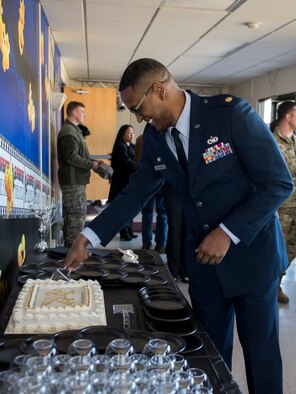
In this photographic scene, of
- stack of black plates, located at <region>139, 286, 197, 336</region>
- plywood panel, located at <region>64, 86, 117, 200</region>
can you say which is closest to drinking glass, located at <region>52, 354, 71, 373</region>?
stack of black plates, located at <region>139, 286, 197, 336</region>

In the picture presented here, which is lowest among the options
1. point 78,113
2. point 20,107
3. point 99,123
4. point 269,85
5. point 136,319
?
point 136,319

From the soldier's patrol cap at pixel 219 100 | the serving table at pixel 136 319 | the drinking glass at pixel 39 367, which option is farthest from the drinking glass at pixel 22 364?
the soldier's patrol cap at pixel 219 100

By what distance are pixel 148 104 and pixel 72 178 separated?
2.88 m

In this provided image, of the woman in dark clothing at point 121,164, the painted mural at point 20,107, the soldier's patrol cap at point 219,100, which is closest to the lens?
the soldier's patrol cap at point 219,100

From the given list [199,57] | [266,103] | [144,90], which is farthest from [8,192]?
[266,103]

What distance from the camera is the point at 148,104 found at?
1298 mm

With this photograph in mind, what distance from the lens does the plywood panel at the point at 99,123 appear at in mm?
6629

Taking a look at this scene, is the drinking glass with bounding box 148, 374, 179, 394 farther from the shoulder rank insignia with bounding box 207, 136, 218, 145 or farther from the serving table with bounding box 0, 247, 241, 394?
the shoulder rank insignia with bounding box 207, 136, 218, 145

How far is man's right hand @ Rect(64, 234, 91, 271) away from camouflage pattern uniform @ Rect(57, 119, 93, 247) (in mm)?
2621

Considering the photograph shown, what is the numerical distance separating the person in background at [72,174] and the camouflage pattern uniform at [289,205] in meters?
1.83

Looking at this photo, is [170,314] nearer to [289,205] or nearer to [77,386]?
[77,386]

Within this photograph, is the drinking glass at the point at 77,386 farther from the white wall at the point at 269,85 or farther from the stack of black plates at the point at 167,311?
the white wall at the point at 269,85

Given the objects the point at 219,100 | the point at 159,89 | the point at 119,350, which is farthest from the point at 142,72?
the point at 119,350

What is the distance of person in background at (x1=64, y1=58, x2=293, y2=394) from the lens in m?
1.22
